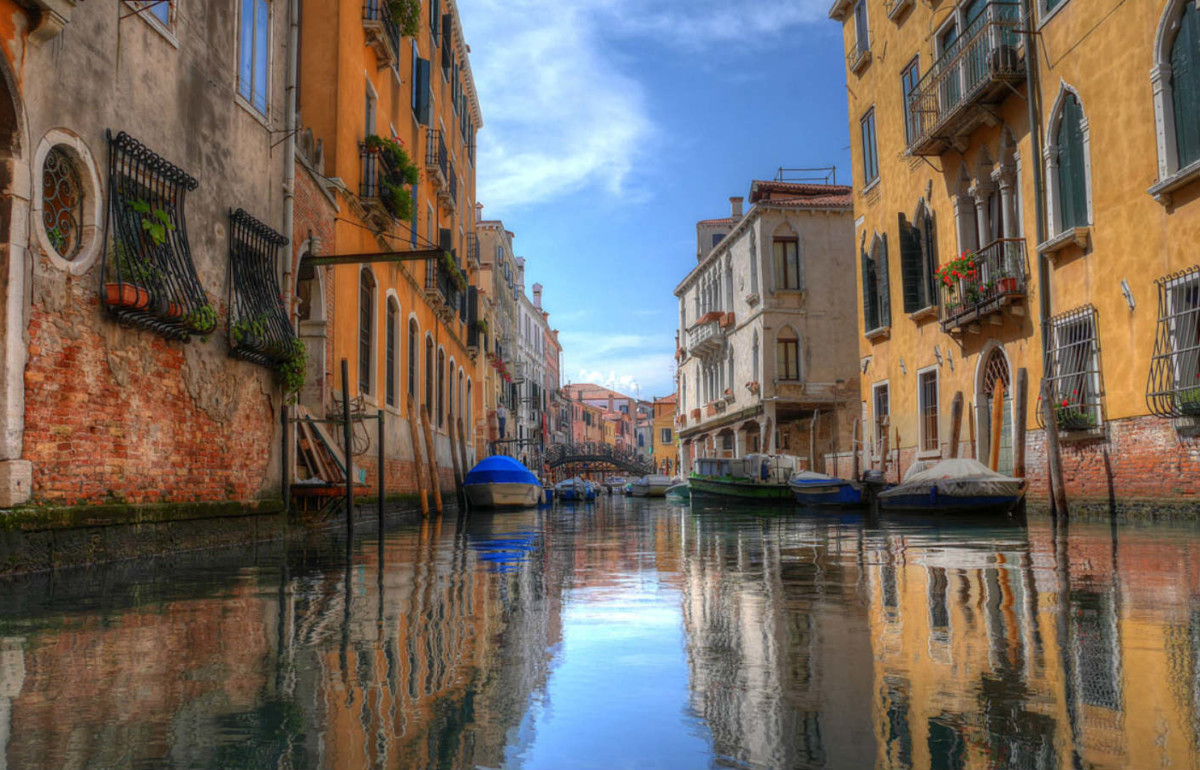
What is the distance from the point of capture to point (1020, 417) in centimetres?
1478

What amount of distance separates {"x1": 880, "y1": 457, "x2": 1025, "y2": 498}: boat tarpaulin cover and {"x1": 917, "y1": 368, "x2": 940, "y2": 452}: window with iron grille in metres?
3.24

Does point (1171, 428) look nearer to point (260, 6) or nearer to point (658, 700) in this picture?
point (658, 700)

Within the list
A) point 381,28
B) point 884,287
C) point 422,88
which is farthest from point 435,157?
point 884,287

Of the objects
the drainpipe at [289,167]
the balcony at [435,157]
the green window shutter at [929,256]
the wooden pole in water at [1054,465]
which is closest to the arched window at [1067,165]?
the wooden pole in water at [1054,465]

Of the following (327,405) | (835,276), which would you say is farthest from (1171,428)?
(835,276)

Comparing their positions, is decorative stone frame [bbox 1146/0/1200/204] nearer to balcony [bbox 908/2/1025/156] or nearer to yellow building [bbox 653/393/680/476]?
balcony [bbox 908/2/1025/156]

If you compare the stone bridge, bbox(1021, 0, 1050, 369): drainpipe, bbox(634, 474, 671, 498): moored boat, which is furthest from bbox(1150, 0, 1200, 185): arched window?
the stone bridge

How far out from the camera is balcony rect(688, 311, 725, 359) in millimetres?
36125

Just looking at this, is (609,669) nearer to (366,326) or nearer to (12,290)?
(12,290)

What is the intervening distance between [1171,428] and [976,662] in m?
9.69

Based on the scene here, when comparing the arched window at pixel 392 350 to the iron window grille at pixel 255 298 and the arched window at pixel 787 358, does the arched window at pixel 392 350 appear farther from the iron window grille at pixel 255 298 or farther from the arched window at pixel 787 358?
the arched window at pixel 787 358

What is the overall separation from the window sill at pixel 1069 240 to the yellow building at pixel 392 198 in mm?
8609

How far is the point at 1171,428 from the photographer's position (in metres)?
11.1

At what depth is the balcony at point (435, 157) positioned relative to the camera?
22234 mm
